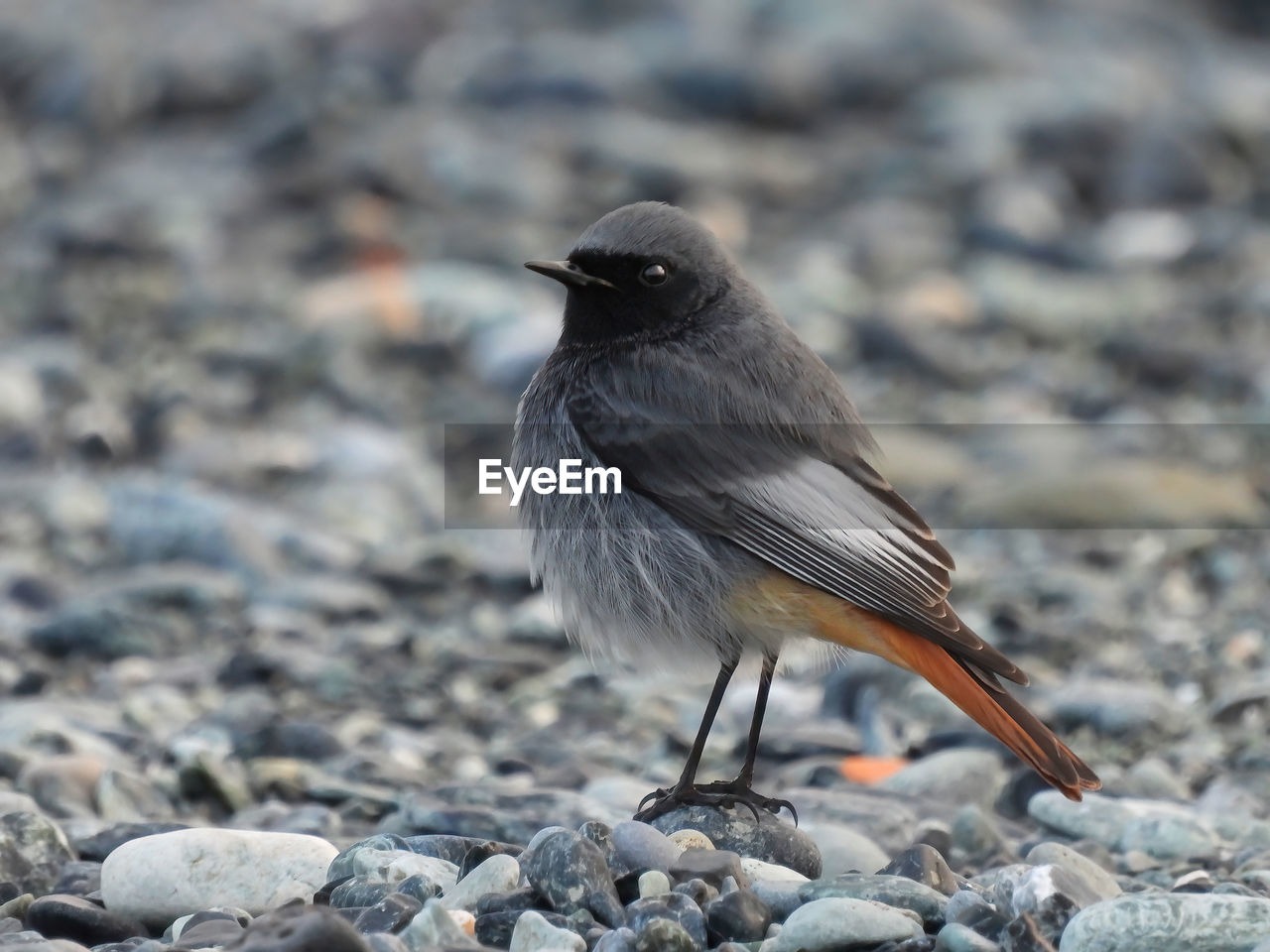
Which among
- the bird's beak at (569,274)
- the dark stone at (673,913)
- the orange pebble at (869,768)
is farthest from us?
the orange pebble at (869,768)

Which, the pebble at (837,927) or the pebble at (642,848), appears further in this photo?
the pebble at (642,848)

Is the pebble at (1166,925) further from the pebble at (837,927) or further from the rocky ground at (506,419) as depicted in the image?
the pebble at (837,927)

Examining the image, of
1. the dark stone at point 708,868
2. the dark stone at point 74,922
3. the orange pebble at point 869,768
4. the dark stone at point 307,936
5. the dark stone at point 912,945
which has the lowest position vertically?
the dark stone at point 74,922

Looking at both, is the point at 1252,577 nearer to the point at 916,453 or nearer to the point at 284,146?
the point at 916,453

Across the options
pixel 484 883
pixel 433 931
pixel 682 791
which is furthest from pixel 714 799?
pixel 433 931

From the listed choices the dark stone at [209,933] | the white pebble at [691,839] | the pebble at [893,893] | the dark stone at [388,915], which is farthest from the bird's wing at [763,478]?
the dark stone at [209,933]

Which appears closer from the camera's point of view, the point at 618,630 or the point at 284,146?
the point at 618,630

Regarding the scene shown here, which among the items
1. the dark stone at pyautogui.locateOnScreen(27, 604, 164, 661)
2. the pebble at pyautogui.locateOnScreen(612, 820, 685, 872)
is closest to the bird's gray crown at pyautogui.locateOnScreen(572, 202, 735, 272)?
the pebble at pyautogui.locateOnScreen(612, 820, 685, 872)

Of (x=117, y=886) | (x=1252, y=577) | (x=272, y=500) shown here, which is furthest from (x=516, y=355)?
(x=117, y=886)
